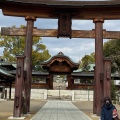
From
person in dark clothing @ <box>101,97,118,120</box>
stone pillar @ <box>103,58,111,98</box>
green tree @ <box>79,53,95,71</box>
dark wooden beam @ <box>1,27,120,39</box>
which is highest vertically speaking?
green tree @ <box>79,53,95,71</box>

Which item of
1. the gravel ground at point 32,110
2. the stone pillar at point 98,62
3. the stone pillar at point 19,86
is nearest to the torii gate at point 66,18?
the stone pillar at point 98,62

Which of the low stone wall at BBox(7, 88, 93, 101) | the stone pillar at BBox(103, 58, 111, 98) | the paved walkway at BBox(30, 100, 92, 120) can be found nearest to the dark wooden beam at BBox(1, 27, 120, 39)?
the stone pillar at BBox(103, 58, 111, 98)

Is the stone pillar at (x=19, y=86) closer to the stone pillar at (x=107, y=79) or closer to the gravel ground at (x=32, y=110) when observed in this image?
the gravel ground at (x=32, y=110)

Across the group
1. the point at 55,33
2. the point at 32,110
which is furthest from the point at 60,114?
the point at 55,33

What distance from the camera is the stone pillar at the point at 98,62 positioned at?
14.3 metres

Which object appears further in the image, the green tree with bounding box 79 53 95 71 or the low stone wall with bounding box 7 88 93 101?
the green tree with bounding box 79 53 95 71

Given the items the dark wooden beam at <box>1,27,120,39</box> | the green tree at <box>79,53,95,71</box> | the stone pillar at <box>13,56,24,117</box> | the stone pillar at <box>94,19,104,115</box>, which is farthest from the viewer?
the green tree at <box>79,53,95,71</box>

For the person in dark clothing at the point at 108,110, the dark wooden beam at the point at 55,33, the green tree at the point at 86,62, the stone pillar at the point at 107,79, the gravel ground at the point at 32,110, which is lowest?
the gravel ground at the point at 32,110

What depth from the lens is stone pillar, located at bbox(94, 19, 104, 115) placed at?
1425 cm

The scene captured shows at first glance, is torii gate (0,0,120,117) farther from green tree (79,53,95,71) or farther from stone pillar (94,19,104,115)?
green tree (79,53,95,71)

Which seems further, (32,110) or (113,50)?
(113,50)

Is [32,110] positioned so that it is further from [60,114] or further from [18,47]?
[18,47]

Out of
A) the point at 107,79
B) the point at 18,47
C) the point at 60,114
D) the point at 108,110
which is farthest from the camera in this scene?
the point at 18,47

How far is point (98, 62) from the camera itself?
14.8 metres
